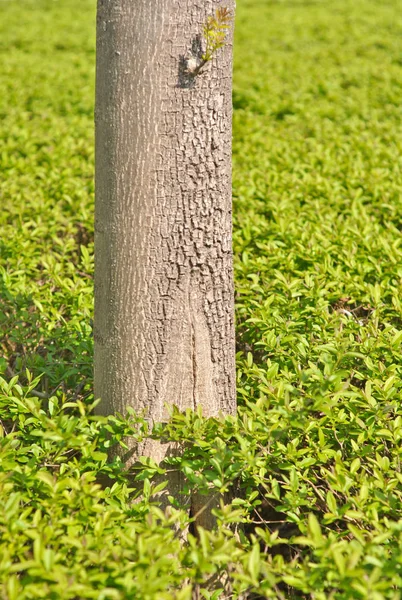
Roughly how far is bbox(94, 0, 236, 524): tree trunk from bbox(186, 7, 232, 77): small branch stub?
2 centimetres

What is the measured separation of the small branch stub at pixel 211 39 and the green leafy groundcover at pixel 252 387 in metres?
1.01

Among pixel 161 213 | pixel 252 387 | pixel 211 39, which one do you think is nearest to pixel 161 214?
pixel 161 213

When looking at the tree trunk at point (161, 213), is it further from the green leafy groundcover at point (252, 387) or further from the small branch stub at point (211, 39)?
the green leafy groundcover at point (252, 387)

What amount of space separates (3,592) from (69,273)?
78.3 inches

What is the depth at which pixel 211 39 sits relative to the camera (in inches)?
74.2

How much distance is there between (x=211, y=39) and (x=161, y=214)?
0.57 metres

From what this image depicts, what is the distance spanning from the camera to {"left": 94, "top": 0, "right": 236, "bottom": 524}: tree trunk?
1.91 m

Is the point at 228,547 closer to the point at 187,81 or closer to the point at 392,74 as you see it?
the point at 187,81

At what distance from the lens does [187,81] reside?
194 cm

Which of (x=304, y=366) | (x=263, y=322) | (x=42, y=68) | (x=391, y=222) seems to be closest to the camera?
(x=304, y=366)

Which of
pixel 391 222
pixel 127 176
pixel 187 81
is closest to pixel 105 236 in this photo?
pixel 127 176

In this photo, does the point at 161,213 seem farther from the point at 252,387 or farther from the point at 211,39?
the point at 252,387

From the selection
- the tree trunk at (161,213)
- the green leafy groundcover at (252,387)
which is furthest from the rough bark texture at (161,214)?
the green leafy groundcover at (252,387)

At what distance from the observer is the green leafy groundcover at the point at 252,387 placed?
1.62m
